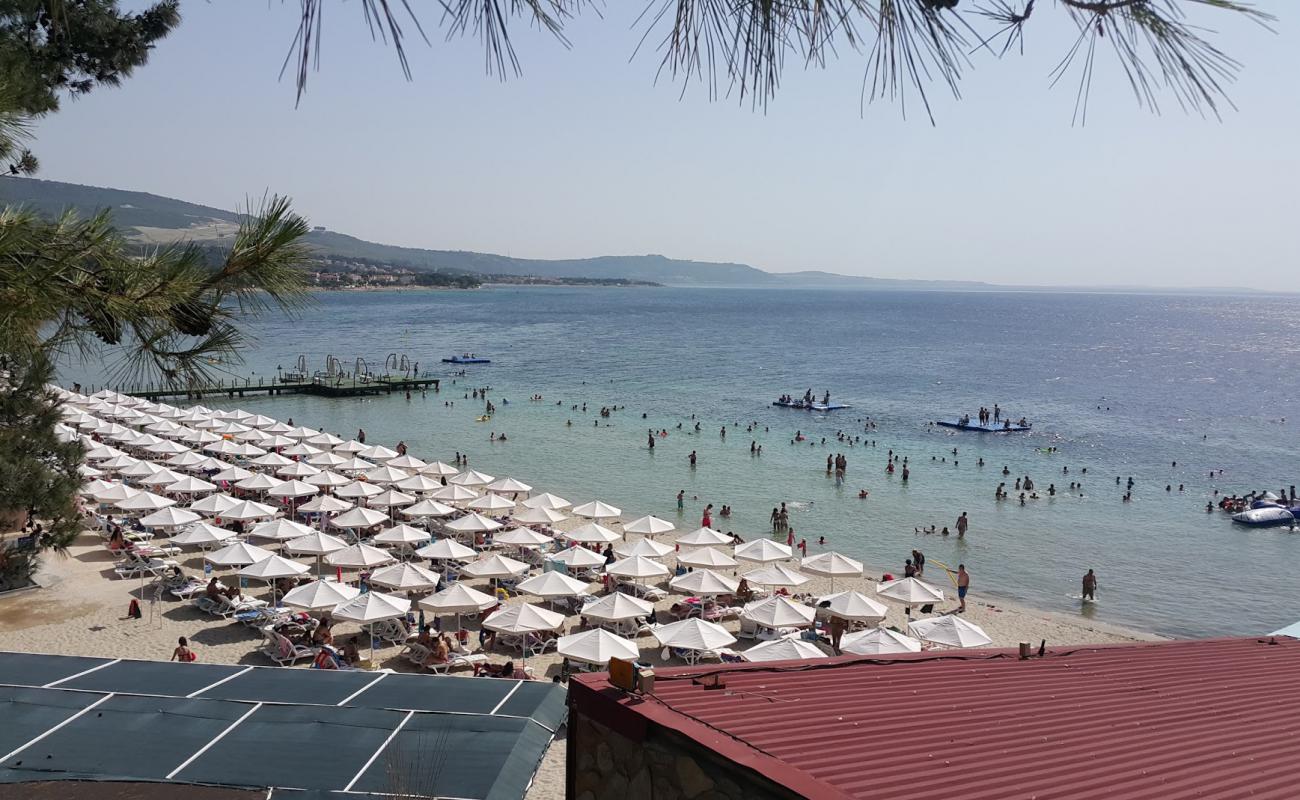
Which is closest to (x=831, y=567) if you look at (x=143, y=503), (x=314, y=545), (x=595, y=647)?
(x=595, y=647)

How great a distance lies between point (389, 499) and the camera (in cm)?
2480

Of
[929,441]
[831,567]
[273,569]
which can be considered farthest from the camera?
[929,441]

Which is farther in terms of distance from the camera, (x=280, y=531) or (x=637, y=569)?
(x=280, y=531)

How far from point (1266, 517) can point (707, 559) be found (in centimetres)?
2305

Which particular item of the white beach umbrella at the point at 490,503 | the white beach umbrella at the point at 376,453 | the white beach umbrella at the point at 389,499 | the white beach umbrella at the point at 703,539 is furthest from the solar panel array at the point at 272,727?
the white beach umbrella at the point at 376,453

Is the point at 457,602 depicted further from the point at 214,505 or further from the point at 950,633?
the point at 214,505

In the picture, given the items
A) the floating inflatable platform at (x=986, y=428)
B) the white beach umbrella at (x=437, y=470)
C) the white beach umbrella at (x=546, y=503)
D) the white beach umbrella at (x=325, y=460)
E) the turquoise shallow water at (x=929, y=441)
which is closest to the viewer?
the white beach umbrella at (x=546, y=503)

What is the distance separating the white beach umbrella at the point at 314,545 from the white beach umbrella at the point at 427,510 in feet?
11.0

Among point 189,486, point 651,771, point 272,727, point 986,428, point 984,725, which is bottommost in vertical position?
point 986,428

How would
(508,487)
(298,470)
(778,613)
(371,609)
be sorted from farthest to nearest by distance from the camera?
(298,470)
(508,487)
(778,613)
(371,609)

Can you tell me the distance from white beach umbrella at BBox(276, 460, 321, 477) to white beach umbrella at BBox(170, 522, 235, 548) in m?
6.95

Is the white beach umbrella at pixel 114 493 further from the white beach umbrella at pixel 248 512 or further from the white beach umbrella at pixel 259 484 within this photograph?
A: the white beach umbrella at pixel 259 484

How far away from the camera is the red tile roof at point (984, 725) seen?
3928mm

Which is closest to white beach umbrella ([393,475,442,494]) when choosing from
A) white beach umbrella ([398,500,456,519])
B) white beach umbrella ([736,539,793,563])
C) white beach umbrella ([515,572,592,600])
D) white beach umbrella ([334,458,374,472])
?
white beach umbrella ([334,458,374,472])
